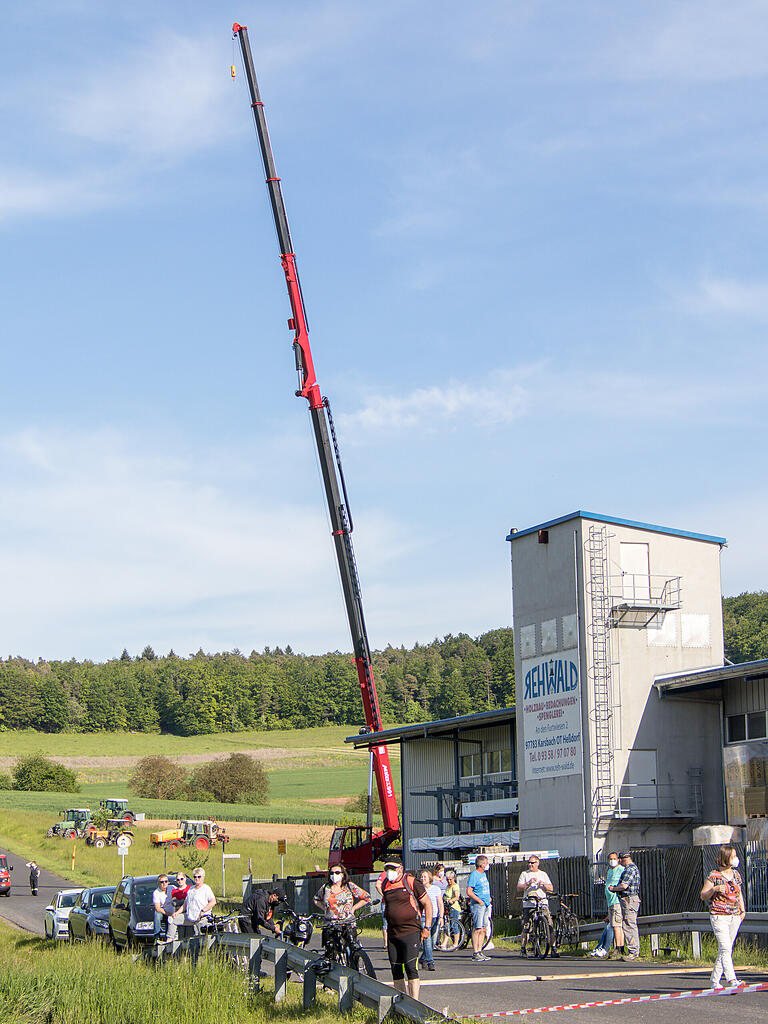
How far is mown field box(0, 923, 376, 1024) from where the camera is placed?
13945mm

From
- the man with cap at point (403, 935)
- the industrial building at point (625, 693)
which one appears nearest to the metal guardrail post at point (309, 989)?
the man with cap at point (403, 935)

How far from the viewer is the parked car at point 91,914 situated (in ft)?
81.5

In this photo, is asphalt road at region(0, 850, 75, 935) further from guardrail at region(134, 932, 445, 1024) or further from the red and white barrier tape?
the red and white barrier tape

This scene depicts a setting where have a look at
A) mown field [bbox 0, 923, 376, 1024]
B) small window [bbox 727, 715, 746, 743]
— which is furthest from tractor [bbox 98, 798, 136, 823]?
mown field [bbox 0, 923, 376, 1024]

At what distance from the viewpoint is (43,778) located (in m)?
123

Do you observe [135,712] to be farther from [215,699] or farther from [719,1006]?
[719,1006]

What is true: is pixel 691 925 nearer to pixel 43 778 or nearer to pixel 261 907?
pixel 261 907

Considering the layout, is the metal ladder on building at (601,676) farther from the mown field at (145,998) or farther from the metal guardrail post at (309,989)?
the metal guardrail post at (309,989)

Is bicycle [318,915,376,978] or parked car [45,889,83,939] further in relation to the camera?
parked car [45,889,83,939]

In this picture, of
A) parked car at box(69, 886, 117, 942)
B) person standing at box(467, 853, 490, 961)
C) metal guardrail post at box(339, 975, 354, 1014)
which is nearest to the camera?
metal guardrail post at box(339, 975, 354, 1014)

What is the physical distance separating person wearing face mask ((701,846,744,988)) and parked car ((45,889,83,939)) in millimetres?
17126

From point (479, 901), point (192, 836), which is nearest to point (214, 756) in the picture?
point (192, 836)

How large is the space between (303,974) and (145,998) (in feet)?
6.44

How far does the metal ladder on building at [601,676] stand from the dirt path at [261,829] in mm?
46552
